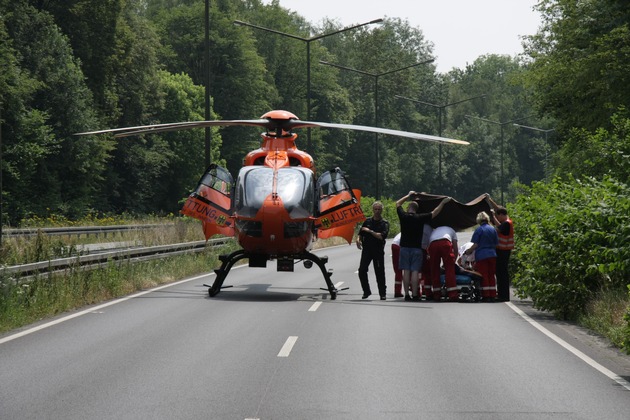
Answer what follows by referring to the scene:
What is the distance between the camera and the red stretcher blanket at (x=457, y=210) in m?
20.6

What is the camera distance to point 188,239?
33.0m

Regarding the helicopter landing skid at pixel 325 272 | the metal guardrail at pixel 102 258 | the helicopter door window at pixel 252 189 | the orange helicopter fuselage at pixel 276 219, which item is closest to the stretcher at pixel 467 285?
the helicopter landing skid at pixel 325 272

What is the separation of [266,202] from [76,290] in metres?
3.84

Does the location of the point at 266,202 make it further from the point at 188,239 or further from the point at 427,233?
the point at 188,239

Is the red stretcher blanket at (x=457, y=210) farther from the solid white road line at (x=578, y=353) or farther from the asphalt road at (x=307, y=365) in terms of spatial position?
the solid white road line at (x=578, y=353)

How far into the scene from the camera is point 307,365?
37.5 feet

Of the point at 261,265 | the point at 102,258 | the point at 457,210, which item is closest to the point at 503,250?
the point at 457,210

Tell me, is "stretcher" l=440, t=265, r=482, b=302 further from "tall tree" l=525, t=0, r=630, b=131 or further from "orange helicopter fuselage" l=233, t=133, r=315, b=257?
"tall tree" l=525, t=0, r=630, b=131

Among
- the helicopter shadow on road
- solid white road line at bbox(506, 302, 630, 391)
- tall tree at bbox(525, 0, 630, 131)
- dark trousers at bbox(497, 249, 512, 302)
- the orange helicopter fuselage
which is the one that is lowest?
solid white road line at bbox(506, 302, 630, 391)

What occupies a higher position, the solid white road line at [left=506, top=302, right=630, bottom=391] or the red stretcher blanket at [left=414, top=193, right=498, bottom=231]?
the red stretcher blanket at [left=414, top=193, right=498, bottom=231]

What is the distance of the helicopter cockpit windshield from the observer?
2003 centimetres

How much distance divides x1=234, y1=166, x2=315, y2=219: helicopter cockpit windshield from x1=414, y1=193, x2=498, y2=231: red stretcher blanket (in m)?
2.16

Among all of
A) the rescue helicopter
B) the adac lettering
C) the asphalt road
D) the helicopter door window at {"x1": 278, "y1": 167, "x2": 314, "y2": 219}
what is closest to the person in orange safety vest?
the asphalt road

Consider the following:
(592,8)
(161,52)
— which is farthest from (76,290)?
(161,52)
